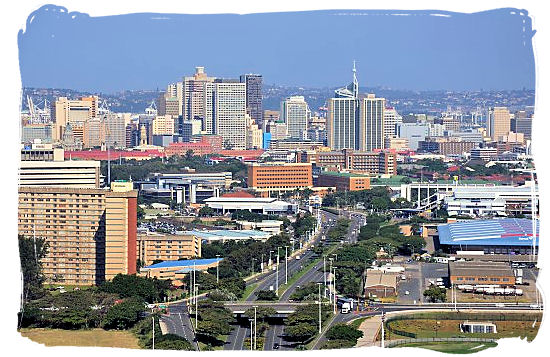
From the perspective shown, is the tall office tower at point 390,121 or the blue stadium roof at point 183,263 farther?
the tall office tower at point 390,121

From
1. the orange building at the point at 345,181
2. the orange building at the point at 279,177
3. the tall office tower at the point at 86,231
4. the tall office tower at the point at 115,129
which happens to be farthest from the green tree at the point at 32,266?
the tall office tower at the point at 115,129

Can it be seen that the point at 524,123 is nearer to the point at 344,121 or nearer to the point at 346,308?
the point at 346,308

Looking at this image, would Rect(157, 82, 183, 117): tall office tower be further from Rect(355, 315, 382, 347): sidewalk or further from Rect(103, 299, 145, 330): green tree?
Rect(355, 315, 382, 347): sidewalk

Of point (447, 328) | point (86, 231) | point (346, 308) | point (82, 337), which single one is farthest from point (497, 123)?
point (82, 337)

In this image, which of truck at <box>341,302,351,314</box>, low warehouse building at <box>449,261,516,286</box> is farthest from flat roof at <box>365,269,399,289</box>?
truck at <box>341,302,351,314</box>

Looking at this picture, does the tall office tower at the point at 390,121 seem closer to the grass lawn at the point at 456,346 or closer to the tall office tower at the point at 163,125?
the tall office tower at the point at 163,125
